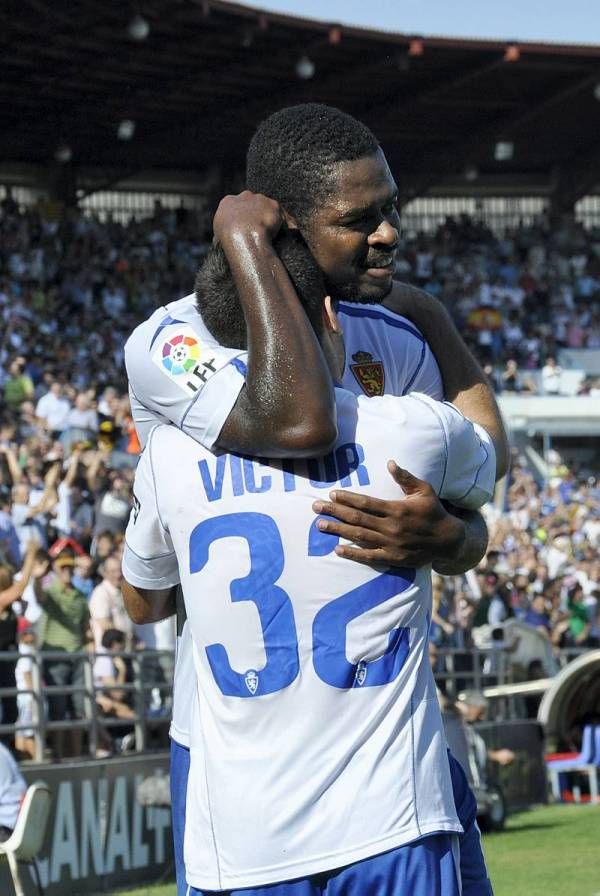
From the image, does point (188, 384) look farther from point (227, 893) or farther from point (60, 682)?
point (60, 682)

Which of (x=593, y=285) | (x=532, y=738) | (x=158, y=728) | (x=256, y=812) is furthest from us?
(x=593, y=285)

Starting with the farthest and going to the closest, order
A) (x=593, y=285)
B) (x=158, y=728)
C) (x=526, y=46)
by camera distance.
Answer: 1. (x=593, y=285)
2. (x=526, y=46)
3. (x=158, y=728)

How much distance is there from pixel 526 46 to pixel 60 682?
22.4 meters

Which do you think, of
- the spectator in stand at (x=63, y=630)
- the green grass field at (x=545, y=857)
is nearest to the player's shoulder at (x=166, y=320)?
the green grass field at (x=545, y=857)

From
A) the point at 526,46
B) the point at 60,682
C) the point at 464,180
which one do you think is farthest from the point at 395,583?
the point at 464,180

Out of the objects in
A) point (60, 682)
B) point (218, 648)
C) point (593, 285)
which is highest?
point (593, 285)

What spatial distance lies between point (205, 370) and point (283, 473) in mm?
190

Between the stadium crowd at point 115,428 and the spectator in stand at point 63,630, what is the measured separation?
0.03 ft

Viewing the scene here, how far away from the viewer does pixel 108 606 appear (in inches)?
432

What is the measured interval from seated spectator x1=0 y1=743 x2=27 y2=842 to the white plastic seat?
0.09 m

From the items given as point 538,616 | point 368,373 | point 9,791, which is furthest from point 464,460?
point 538,616

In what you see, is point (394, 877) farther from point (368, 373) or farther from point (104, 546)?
point (104, 546)

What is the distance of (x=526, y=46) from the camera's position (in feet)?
99.1

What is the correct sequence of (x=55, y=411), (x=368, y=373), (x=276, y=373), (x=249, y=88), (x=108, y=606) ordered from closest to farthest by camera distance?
1. (x=276, y=373)
2. (x=368, y=373)
3. (x=108, y=606)
4. (x=55, y=411)
5. (x=249, y=88)
